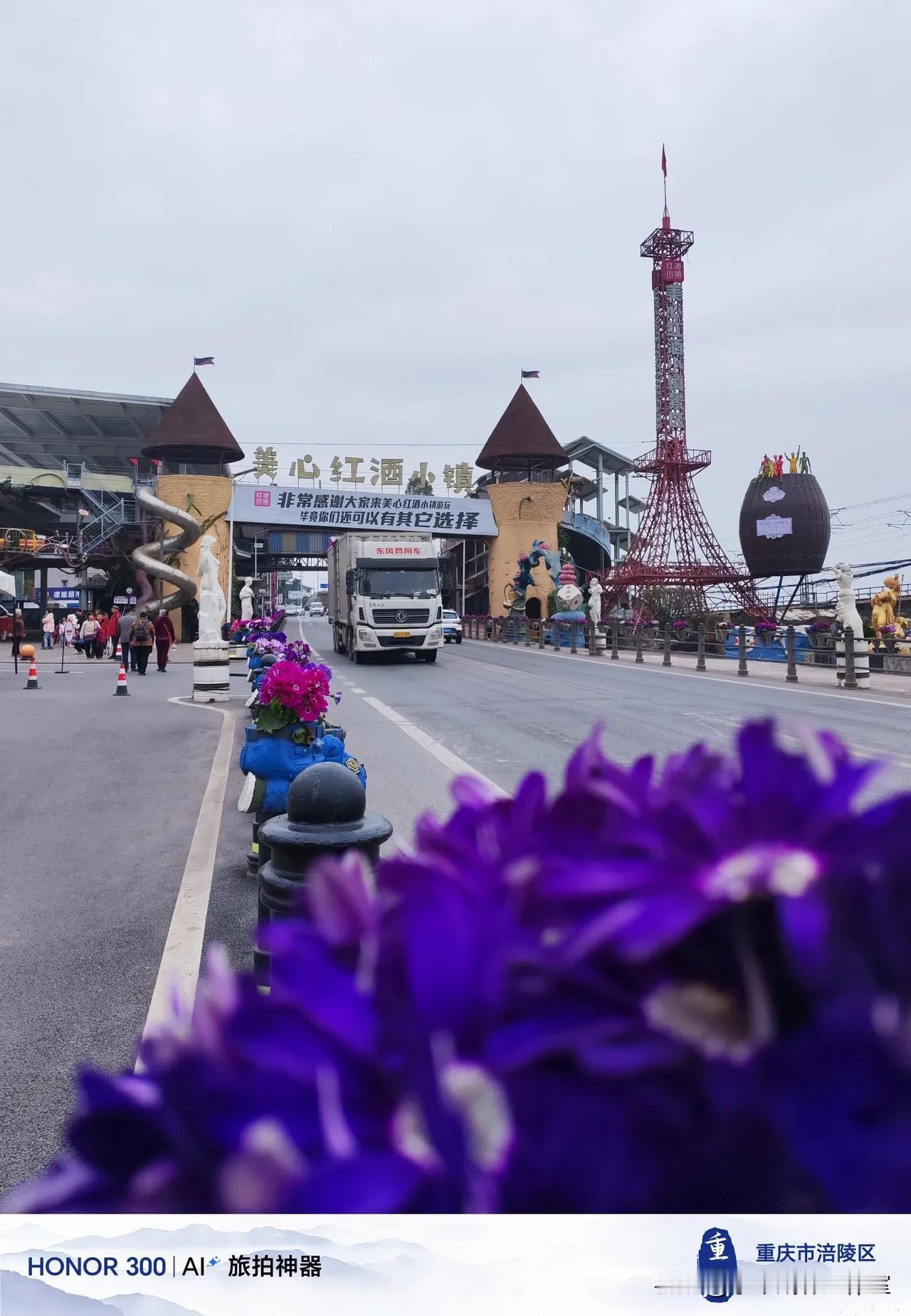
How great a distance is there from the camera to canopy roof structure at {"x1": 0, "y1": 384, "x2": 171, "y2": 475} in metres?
46.8

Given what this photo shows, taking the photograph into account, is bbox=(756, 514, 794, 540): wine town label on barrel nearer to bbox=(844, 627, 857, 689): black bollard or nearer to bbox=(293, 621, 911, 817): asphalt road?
bbox=(293, 621, 911, 817): asphalt road

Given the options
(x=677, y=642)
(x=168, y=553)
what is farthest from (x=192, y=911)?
(x=168, y=553)

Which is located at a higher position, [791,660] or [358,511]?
[358,511]

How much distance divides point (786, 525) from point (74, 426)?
121 ft

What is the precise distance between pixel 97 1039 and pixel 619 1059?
331 centimetres

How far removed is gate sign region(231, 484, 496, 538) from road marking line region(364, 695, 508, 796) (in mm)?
34910

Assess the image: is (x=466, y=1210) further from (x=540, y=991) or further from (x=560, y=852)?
(x=560, y=852)

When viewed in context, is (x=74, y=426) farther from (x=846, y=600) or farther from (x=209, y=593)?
(x=846, y=600)

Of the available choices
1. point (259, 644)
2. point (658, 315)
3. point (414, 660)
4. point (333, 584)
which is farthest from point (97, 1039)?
point (658, 315)

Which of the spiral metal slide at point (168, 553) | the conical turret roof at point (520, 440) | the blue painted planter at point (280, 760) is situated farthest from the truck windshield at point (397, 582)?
the conical turret roof at point (520, 440)

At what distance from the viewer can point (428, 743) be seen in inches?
436

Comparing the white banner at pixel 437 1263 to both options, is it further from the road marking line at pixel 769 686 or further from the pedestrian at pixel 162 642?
the pedestrian at pixel 162 642

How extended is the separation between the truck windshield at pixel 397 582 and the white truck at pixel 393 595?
0.02 meters

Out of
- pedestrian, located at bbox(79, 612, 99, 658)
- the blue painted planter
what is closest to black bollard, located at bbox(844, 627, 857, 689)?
the blue painted planter
